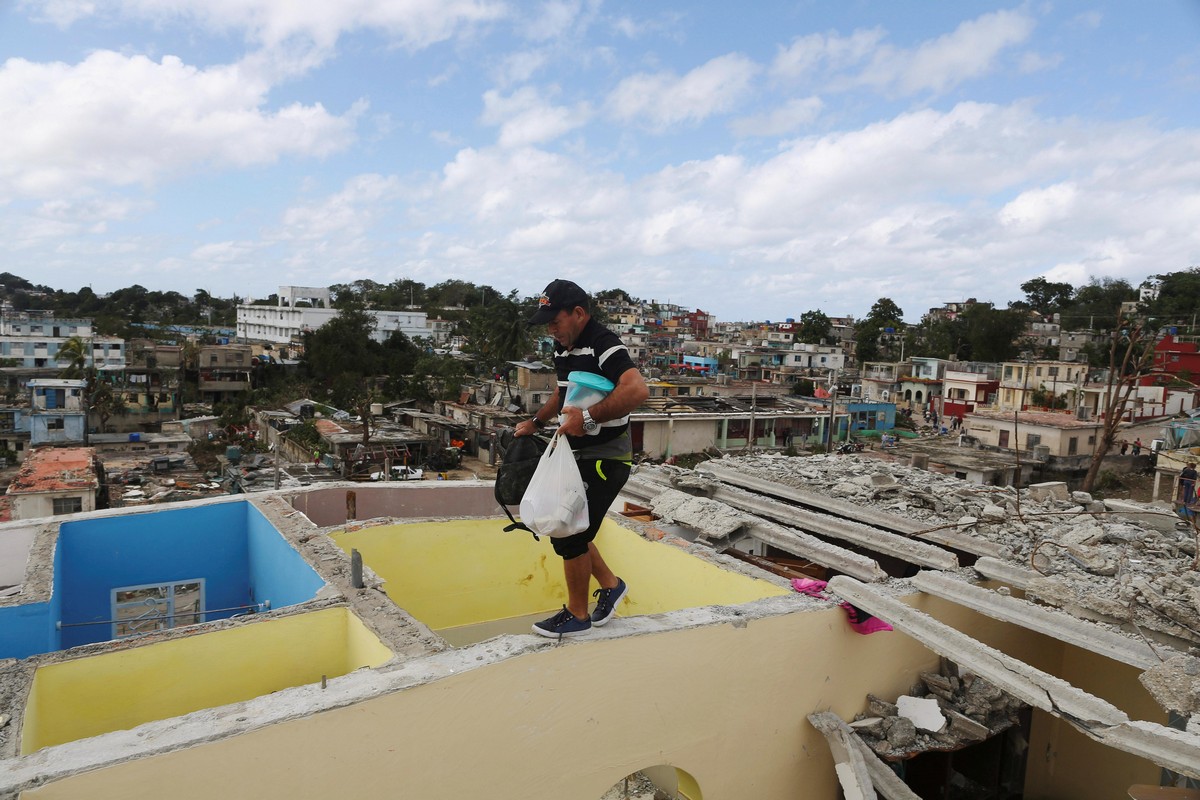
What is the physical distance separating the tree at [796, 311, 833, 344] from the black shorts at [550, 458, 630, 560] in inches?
2531

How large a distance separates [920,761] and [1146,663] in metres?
2.24

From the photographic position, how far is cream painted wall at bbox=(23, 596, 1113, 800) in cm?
280

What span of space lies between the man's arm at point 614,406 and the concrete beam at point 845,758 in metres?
2.43

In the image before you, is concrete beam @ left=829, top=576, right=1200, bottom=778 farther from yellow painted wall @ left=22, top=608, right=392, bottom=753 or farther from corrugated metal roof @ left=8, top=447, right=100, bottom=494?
corrugated metal roof @ left=8, top=447, right=100, bottom=494

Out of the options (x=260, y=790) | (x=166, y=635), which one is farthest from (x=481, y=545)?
(x=260, y=790)

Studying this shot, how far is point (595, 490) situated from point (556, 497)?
0.95ft

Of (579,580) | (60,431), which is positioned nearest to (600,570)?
(579,580)

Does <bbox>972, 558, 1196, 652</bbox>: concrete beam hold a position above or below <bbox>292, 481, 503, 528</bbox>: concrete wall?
above

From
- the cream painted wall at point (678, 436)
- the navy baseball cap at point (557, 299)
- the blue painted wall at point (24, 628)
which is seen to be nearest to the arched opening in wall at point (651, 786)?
the navy baseball cap at point (557, 299)

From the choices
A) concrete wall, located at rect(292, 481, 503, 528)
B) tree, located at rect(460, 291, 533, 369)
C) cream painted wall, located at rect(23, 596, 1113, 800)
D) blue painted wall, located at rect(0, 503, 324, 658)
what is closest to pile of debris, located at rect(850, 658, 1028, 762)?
cream painted wall, located at rect(23, 596, 1113, 800)

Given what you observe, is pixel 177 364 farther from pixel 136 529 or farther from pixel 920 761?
pixel 920 761

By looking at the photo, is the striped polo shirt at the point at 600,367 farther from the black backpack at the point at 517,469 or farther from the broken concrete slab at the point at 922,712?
the broken concrete slab at the point at 922,712

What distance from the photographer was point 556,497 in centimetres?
312

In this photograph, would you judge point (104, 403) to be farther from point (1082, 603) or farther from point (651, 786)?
point (1082, 603)
